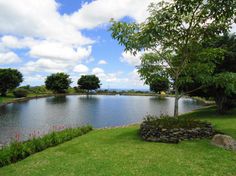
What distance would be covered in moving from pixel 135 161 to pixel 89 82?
9548 centimetres

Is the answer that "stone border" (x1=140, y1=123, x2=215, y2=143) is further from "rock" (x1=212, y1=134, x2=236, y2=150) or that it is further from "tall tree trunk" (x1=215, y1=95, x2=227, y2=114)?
"tall tree trunk" (x1=215, y1=95, x2=227, y2=114)

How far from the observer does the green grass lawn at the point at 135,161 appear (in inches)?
310

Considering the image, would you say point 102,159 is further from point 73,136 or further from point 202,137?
point 73,136

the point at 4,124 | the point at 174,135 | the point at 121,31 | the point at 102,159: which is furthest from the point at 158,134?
the point at 4,124

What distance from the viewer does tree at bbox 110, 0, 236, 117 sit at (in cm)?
1283

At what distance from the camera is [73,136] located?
16391 mm

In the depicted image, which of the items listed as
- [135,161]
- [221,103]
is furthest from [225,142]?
[221,103]

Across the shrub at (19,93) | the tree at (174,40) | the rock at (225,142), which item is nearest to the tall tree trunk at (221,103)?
the tree at (174,40)

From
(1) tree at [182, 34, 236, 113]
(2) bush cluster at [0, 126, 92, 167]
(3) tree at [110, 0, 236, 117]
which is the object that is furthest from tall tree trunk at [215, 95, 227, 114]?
(2) bush cluster at [0, 126, 92, 167]

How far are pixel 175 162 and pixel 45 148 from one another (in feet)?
24.6

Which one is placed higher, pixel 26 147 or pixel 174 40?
pixel 174 40

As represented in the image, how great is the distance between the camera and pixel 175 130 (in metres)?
12.1

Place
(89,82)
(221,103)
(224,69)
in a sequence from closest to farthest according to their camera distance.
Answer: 1. (224,69)
2. (221,103)
3. (89,82)

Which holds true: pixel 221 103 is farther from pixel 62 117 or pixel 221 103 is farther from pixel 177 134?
pixel 62 117
